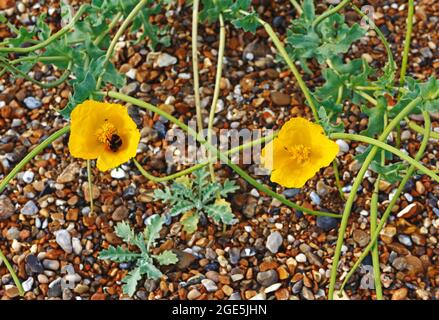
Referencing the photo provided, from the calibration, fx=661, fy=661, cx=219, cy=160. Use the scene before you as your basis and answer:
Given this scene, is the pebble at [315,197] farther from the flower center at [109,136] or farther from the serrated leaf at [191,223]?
the flower center at [109,136]

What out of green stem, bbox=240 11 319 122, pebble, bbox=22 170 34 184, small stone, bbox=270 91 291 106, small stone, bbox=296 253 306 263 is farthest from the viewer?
small stone, bbox=270 91 291 106

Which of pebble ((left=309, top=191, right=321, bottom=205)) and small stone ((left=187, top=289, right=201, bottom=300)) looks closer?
small stone ((left=187, top=289, right=201, bottom=300))

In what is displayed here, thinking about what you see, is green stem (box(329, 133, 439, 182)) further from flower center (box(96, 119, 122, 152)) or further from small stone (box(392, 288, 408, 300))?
flower center (box(96, 119, 122, 152))

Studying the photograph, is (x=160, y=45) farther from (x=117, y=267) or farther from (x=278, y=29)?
(x=117, y=267)

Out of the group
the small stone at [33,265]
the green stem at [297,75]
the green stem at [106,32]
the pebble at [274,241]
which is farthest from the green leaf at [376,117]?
the small stone at [33,265]

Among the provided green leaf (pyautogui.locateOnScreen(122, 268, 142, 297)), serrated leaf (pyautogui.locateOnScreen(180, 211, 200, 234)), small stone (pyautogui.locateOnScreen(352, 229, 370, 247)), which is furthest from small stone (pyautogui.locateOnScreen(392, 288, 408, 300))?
green leaf (pyautogui.locateOnScreen(122, 268, 142, 297))

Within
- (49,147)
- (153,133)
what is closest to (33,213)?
(49,147)

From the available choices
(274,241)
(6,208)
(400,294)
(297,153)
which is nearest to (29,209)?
(6,208)

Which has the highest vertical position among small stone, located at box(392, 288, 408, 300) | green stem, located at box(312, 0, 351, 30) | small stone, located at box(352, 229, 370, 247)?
green stem, located at box(312, 0, 351, 30)
